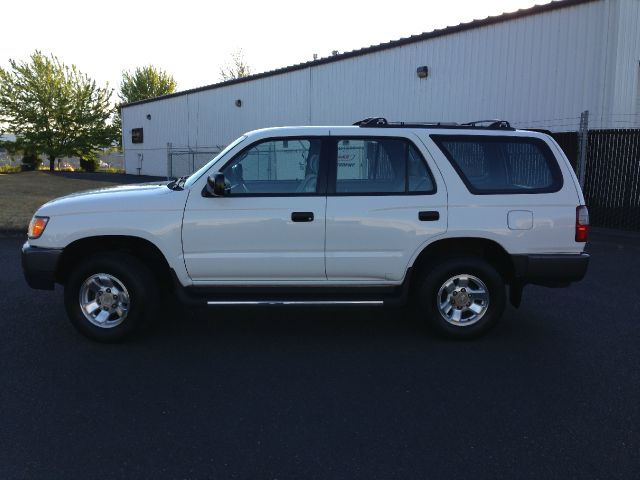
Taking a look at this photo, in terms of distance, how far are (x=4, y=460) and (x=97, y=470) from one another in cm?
54

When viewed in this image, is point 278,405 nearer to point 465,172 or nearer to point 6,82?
point 465,172

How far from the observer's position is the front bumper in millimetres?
4809

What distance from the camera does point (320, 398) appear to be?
386cm

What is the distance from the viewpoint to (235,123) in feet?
94.8

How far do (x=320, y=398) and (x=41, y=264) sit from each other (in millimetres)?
2708

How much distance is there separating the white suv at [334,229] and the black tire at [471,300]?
12 mm

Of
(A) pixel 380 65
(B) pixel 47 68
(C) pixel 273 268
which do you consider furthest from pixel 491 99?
(B) pixel 47 68

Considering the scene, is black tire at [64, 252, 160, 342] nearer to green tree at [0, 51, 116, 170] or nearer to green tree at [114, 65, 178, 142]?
green tree at [0, 51, 116, 170]

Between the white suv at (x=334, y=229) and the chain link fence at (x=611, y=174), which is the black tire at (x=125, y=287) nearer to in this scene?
the white suv at (x=334, y=229)

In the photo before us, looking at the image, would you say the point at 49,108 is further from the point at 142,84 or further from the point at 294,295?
the point at 294,295

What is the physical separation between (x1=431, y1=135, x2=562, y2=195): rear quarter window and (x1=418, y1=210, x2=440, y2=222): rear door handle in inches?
15.0

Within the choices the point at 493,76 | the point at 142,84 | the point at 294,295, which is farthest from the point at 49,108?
the point at 294,295

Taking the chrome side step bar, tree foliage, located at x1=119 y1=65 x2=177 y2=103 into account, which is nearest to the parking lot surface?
the chrome side step bar

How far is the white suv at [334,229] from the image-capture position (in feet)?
15.7
